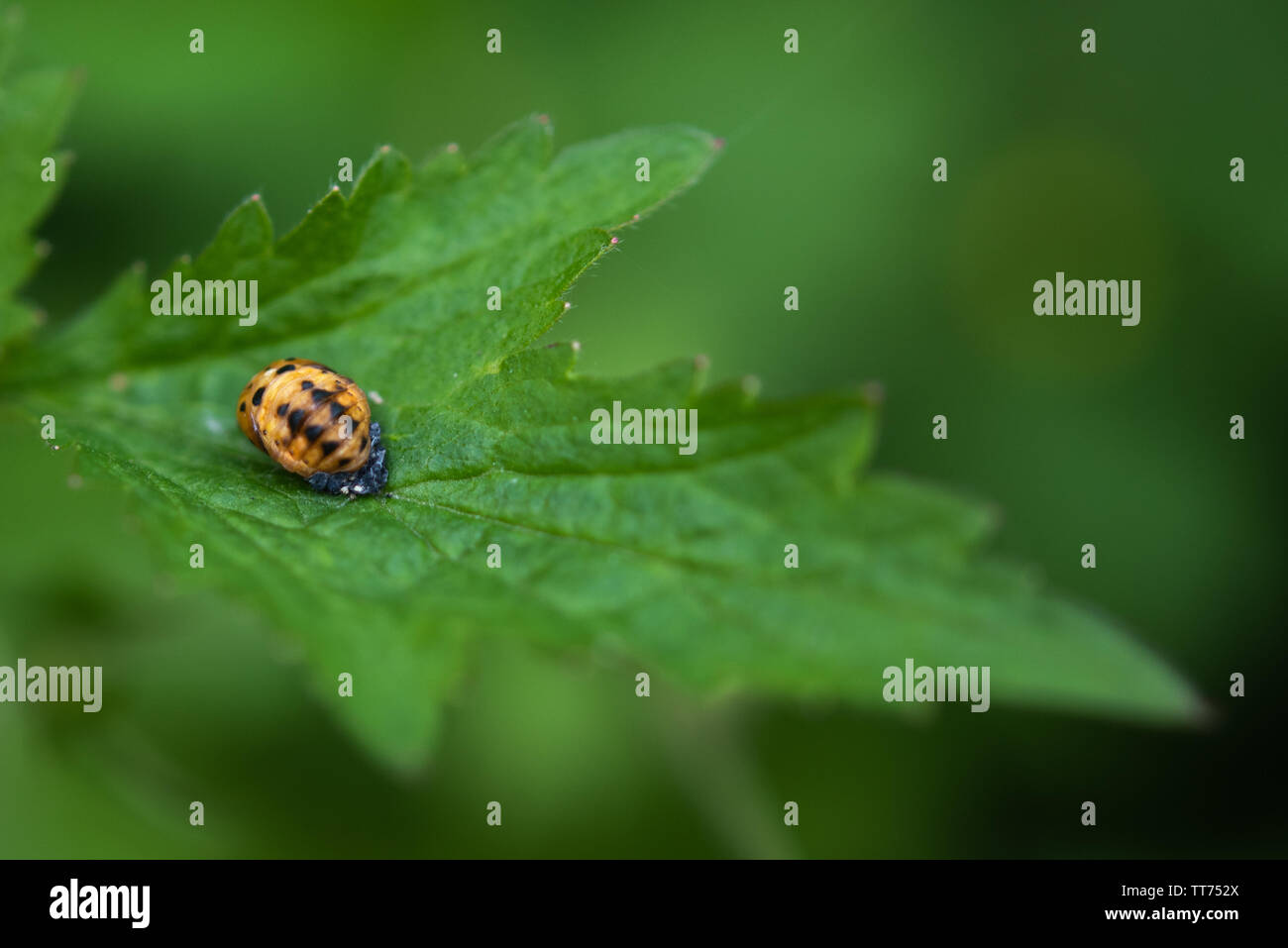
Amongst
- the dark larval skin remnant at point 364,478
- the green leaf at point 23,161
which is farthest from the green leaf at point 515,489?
the green leaf at point 23,161

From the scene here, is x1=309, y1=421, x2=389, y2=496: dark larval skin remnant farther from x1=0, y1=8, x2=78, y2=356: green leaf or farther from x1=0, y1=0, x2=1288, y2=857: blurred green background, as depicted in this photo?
x1=0, y1=0, x2=1288, y2=857: blurred green background

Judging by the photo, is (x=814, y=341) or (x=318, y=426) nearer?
(x=318, y=426)

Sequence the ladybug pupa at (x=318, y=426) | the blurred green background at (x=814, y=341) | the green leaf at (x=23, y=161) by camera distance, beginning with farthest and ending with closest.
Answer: the blurred green background at (x=814, y=341) → the green leaf at (x=23, y=161) → the ladybug pupa at (x=318, y=426)

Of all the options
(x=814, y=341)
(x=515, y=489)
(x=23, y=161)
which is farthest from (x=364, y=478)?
(x=814, y=341)

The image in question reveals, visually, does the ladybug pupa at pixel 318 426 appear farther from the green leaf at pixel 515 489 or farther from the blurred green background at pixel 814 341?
the blurred green background at pixel 814 341

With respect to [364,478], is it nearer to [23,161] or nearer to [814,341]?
[23,161]

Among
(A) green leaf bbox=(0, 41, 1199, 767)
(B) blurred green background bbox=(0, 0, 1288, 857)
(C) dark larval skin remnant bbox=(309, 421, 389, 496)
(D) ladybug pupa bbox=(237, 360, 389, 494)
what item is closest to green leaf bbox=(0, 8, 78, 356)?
(A) green leaf bbox=(0, 41, 1199, 767)

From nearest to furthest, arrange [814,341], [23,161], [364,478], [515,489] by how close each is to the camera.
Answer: [515,489] < [364,478] < [23,161] < [814,341]
